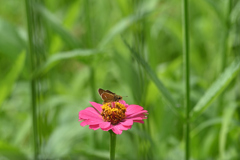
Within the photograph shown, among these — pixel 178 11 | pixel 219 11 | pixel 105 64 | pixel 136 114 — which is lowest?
pixel 136 114

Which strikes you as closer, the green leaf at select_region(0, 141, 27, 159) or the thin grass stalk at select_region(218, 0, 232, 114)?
the green leaf at select_region(0, 141, 27, 159)

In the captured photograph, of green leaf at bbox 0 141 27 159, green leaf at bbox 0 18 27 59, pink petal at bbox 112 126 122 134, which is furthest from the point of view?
green leaf at bbox 0 18 27 59

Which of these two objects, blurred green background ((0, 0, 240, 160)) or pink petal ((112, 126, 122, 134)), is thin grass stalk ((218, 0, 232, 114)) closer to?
blurred green background ((0, 0, 240, 160))

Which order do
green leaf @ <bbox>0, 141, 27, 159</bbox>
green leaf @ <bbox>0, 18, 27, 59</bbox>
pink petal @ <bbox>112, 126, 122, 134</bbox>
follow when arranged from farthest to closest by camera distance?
green leaf @ <bbox>0, 18, 27, 59</bbox>
green leaf @ <bbox>0, 141, 27, 159</bbox>
pink petal @ <bbox>112, 126, 122, 134</bbox>

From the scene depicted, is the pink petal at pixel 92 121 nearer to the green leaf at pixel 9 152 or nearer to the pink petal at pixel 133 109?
the pink petal at pixel 133 109

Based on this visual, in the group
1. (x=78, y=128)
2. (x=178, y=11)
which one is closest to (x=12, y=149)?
(x=78, y=128)

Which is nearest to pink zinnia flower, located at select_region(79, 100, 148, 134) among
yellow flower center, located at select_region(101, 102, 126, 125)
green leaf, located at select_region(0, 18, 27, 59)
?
yellow flower center, located at select_region(101, 102, 126, 125)

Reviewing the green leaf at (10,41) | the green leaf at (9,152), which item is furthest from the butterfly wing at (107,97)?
the green leaf at (10,41)

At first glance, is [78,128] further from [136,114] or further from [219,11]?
[136,114]

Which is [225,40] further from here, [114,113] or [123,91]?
[114,113]
